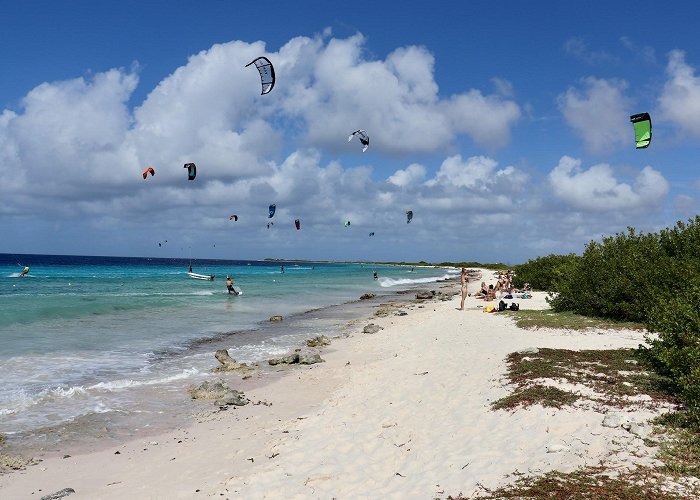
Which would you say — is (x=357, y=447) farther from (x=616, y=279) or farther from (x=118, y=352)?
(x=616, y=279)

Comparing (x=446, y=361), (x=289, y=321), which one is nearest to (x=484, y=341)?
(x=446, y=361)

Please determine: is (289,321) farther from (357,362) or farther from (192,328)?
(357,362)

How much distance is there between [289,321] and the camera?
29.1m

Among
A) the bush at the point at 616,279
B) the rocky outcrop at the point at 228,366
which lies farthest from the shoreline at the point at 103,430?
the bush at the point at 616,279

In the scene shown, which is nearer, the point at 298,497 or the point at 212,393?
the point at 298,497

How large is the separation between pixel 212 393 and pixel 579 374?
8.85 metres

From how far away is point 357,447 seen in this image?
26.8ft

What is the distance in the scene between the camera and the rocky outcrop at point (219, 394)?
11.8 m

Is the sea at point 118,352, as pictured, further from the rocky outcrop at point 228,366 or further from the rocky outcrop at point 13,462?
the rocky outcrop at point 13,462

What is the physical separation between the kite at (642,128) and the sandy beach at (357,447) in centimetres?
761

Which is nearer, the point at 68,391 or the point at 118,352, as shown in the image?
the point at 68,391

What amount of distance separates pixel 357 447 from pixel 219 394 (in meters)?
5.45

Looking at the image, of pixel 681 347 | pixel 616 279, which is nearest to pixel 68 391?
pixel 681 347

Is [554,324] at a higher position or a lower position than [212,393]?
higher
